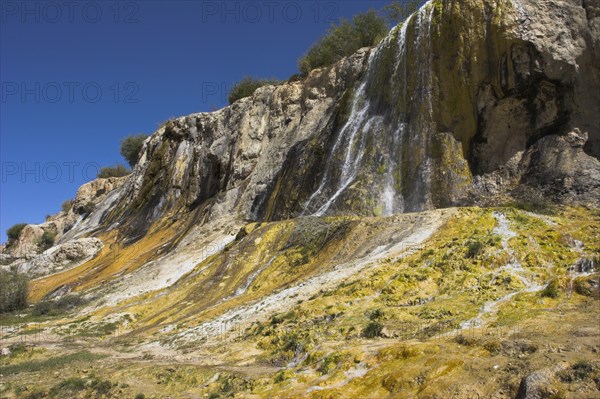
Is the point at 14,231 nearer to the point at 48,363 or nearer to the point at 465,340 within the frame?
the point at 48,363

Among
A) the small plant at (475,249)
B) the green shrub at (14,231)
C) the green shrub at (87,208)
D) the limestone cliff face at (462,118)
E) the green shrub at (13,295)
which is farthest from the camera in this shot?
the green shrub at (14,231)

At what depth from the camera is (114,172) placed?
65.4 metres

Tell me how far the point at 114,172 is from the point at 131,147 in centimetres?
482

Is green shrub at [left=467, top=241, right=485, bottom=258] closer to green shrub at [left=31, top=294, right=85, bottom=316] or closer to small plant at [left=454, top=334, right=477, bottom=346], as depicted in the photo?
small plant at [left=454, top=334, right=477, bottom=346]

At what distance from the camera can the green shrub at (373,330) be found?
1021 cm

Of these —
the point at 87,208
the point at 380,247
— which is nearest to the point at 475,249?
the point at 380,247

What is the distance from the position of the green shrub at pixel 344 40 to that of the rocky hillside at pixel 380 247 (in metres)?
3.65

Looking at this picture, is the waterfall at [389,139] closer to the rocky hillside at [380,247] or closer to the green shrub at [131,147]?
the rocky hillside at [380,247]

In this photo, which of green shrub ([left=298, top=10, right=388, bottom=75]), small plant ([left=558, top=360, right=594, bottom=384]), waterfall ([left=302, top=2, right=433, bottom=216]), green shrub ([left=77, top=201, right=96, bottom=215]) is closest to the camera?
small plant ([left=558, top=360, right=594, bottom=384])

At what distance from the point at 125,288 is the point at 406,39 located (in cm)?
1770

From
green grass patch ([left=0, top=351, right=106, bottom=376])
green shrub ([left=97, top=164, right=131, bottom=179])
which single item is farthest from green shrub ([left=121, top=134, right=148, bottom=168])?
green grass patch ([left=0, top=351, right=106, bottom=376])

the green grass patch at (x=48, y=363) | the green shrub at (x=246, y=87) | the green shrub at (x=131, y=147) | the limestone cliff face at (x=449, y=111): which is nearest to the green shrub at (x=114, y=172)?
the green shrub at (x=131, y=147)

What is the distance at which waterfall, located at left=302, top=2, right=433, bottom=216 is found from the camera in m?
21.6

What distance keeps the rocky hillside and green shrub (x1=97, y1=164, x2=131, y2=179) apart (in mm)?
28896
